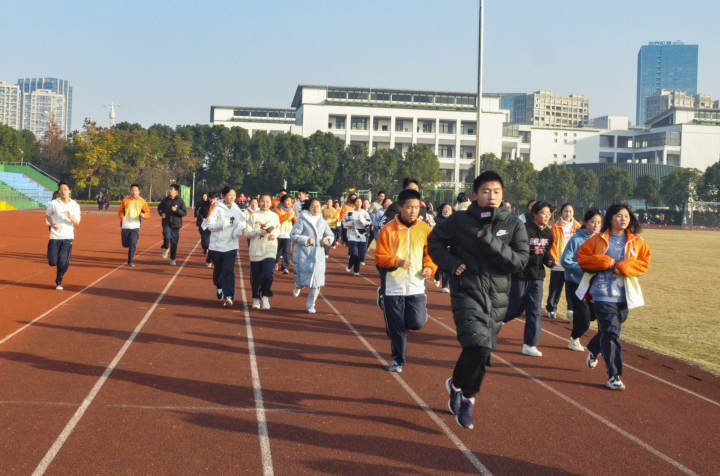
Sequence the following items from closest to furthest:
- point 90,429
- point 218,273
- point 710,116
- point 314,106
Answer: point 90,429
point 218,273
point 314,106
point 710,116

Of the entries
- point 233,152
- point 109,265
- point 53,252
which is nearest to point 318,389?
point 53,252

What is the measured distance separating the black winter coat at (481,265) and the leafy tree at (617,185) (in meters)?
85.4

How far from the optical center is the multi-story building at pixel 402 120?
99.2m

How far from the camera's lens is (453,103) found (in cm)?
10169

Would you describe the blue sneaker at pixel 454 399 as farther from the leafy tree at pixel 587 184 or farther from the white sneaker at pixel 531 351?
the leafy tree at pixel 587 184

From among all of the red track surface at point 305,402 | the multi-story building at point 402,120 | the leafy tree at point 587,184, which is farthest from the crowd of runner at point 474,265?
the multi-story building at point 402,120

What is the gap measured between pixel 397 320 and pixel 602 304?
201 centimetres

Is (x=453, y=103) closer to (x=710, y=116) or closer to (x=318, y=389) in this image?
(x=710, y=116)

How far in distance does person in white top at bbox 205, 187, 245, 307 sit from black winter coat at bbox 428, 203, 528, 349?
5.67 metres

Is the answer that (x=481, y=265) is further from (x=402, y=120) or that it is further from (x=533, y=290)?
(x=402, y=120)

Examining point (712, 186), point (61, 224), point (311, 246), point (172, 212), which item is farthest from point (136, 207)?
point (712, 186)

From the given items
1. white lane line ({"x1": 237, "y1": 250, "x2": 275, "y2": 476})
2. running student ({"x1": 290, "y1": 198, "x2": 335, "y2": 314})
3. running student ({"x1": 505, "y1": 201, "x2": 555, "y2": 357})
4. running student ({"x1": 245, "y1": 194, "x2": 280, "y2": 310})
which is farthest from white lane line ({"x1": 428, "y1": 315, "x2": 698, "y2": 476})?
running student ({"x1": 245, "y1": 194, "x2": 280, "y2": 310})

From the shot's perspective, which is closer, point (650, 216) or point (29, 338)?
point (29, 338)

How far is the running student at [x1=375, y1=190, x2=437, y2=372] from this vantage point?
711 centimetres
